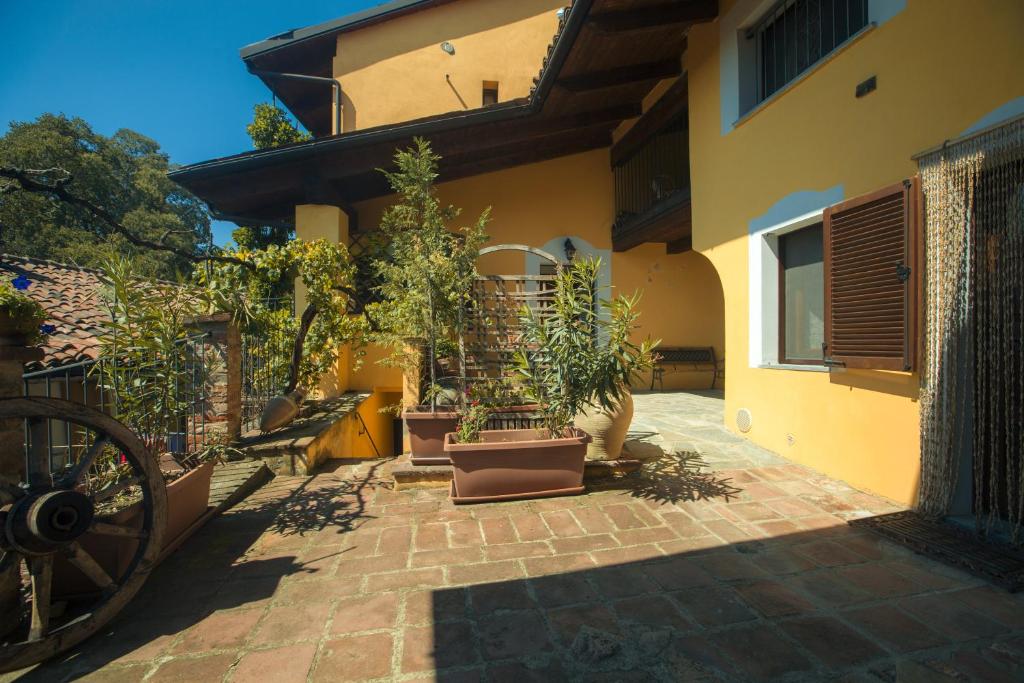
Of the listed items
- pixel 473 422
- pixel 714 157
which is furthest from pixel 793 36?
pixel 473 422

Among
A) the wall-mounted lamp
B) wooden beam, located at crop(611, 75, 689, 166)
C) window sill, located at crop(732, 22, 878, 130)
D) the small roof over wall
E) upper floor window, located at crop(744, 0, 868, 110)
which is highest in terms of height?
the small roof over wall

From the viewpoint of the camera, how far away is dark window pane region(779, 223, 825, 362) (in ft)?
13.0

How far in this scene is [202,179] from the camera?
18.7 feet

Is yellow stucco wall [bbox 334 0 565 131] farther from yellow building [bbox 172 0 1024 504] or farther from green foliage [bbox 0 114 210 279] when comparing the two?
green foliage [bbox 0 114 210 279]

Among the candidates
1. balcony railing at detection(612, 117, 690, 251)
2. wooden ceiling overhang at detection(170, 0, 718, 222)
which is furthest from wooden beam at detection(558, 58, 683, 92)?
balcony railing at detection(612, 117, 690, 251)

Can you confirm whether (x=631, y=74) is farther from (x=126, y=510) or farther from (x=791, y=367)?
(x=126, y=510)

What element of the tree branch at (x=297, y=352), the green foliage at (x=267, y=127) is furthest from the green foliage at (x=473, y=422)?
the green foliage at (x=267, y=127)

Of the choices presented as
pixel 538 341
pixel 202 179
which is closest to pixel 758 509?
pixel 538 341

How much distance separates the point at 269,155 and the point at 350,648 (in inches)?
232

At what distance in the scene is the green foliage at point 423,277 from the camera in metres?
3.81

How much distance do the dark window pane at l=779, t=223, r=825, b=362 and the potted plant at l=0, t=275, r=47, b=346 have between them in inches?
211

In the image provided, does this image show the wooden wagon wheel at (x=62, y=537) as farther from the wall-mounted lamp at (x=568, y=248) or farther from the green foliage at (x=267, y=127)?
the green foliage at (x=267, y=127)

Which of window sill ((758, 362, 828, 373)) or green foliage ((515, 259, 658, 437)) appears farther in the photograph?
window sill ((758, 362, 828, 373))

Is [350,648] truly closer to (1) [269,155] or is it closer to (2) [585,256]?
(1) [269,155]
